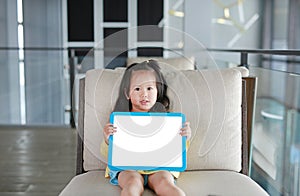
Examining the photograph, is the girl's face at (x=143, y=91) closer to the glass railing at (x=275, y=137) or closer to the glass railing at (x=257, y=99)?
the glass railing at (x=257, y=99)

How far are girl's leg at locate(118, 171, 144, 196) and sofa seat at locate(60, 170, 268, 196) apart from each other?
0.03 meters

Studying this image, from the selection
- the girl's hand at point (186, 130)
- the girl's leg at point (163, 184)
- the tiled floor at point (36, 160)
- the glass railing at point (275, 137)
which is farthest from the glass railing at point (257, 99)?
the girl's leg at point (163, 184)

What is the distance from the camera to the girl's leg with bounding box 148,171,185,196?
1622mm

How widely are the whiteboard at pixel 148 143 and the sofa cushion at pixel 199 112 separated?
0.13 metres

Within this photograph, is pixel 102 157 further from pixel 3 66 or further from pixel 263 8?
pixel 263 8

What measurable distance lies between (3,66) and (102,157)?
3865 mm

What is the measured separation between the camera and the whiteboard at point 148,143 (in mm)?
1774

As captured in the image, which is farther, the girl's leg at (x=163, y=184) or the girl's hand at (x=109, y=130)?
the girl's hand at (x=109, y=130)

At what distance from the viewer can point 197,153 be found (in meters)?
1.93

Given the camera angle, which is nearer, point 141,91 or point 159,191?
point 159,191

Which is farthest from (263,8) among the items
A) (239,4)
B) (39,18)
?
(39,18)

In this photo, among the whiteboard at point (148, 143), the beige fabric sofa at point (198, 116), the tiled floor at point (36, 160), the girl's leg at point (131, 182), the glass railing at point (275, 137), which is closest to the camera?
the girl's leg at point (131, 182)

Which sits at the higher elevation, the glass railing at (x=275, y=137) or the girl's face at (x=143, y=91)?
the girl's face at (x=143, y=91)

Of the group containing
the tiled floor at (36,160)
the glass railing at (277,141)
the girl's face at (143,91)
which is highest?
the girl's face at (143,91)
